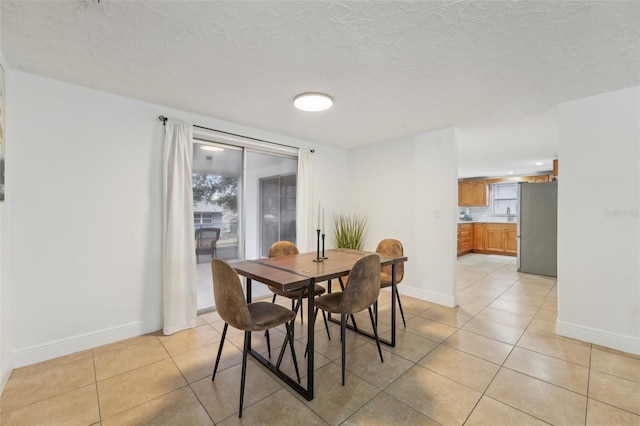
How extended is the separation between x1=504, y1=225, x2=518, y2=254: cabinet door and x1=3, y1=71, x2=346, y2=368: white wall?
8.22 m

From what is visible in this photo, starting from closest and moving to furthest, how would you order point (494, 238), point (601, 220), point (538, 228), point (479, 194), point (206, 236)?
point (601, 220), point (206, 236), point (538, 228), point (494, 238), point (479, 194)

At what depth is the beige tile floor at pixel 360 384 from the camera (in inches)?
65.1

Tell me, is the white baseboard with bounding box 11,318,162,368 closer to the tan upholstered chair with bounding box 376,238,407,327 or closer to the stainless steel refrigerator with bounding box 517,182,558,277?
the tan upholstered chair with bounding box 376,238,407,327

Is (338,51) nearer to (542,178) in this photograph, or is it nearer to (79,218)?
(79,218)

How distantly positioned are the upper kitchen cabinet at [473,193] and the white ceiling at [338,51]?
5.95m

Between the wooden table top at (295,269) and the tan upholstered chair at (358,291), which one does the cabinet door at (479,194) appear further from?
the tan upholstered chair at (358,291)

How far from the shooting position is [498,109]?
292 cm

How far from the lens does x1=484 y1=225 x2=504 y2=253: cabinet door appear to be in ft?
24.5

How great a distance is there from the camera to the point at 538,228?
527cm

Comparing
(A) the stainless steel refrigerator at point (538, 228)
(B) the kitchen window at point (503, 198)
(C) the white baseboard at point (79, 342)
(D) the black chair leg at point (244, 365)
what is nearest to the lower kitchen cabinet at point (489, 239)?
(B) the kitchen window at point (503, 198)

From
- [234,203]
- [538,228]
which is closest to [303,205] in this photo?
[234,203]

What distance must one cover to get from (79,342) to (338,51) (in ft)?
10.8

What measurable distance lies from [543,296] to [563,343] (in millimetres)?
1780

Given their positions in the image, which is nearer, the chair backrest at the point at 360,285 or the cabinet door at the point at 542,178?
the chair backrest at the point at 360,285
